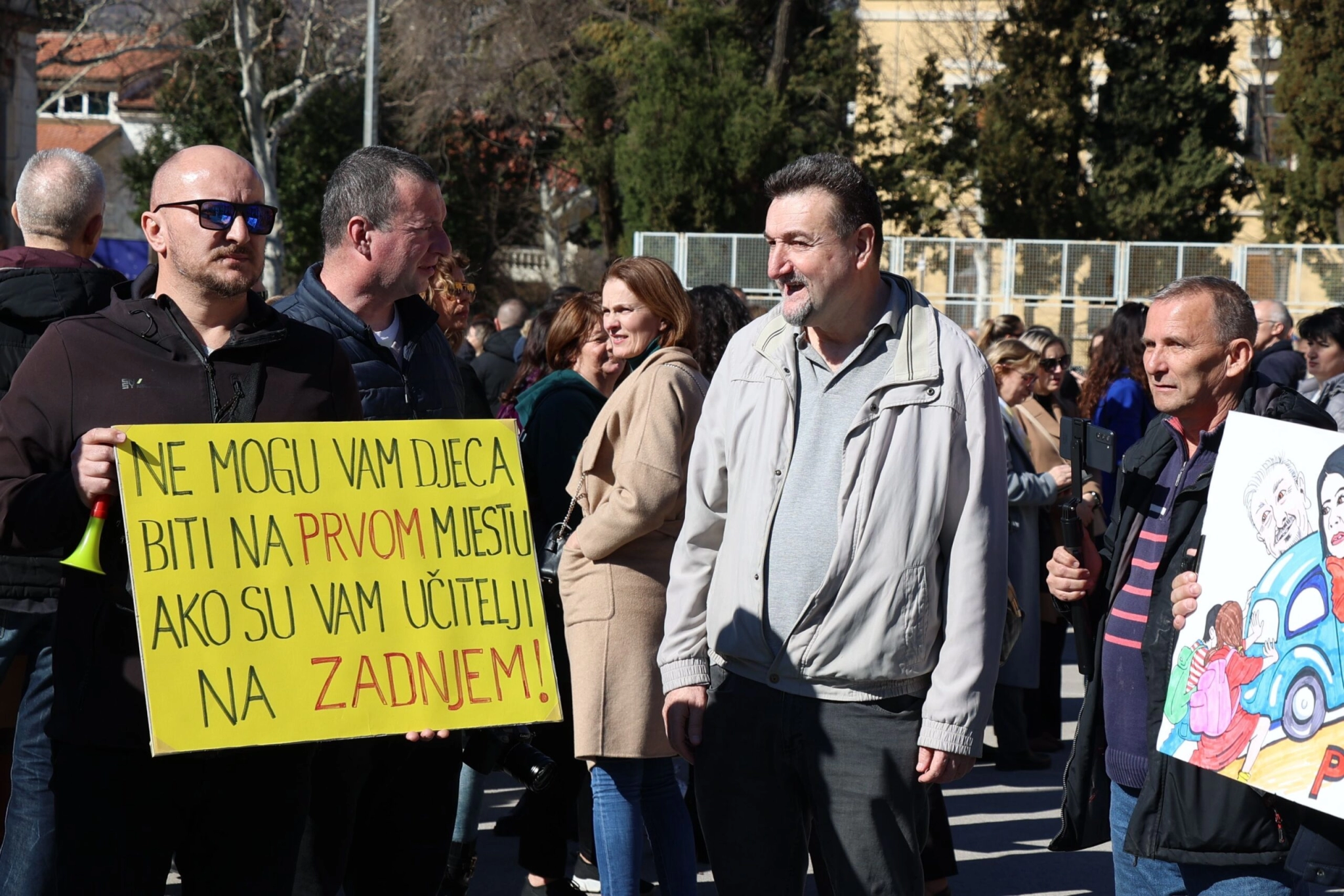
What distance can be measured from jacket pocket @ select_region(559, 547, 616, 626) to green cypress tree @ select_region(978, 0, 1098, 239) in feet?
83.2

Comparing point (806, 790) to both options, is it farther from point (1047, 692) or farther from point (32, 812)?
point (1047, 692)

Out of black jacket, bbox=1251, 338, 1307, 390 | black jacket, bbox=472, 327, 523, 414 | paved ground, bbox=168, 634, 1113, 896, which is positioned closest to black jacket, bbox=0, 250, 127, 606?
paved ground, bbox=168, 634, 1113, 896

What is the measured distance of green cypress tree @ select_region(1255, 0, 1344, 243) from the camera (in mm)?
25703

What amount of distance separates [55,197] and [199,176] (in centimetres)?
165

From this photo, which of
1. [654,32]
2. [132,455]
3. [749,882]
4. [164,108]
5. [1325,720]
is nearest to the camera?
[132,455]

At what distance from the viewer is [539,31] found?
105ft

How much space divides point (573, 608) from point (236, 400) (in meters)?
1.68

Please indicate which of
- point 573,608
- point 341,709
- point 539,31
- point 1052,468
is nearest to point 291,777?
point 341,709

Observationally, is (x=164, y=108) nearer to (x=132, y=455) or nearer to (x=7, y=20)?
(x=7, y=20)

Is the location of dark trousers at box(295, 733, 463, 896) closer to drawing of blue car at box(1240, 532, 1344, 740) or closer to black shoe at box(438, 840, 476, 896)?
black shoe at box(438, 840, 476, 896)

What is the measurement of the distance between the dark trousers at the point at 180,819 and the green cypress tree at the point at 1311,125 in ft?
86.2

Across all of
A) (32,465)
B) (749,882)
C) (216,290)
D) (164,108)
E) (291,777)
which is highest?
(164,108)

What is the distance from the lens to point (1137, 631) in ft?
10.9

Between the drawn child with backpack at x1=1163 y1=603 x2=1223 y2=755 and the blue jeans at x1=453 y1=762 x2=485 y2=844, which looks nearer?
the drawn child with backpack at x1=1163 y1=603 x2=1223 y2=755
